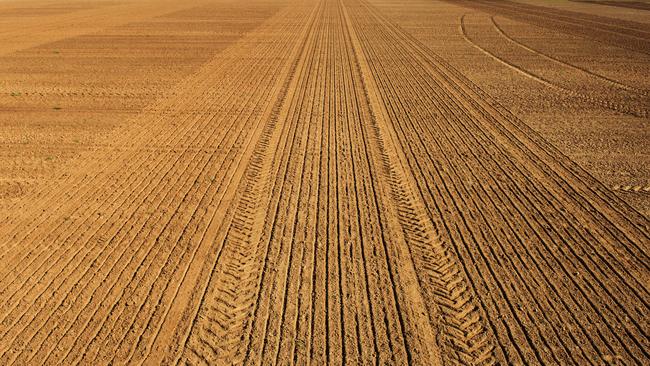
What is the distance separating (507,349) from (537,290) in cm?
99

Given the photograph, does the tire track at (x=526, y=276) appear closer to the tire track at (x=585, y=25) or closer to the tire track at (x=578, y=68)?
the tire track at (x=578, y=68)

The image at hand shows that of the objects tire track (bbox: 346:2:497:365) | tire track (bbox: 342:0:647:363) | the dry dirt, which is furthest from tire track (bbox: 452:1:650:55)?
tire track (bbox: 346:2:497:365)

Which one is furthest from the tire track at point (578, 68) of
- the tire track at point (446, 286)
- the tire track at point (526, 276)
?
the tire track at point (446, 286)

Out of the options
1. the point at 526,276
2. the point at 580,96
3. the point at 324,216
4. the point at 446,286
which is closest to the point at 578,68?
the point at 580,96

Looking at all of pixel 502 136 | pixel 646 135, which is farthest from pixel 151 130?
pixel 646 135

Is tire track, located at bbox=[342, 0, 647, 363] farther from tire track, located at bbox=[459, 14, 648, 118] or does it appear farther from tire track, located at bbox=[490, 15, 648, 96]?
tire track, located at bbox=[490, 15, 648, 96]

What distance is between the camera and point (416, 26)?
23.8 meters

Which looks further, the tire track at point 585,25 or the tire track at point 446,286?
Answer: the tire track at point 585,25

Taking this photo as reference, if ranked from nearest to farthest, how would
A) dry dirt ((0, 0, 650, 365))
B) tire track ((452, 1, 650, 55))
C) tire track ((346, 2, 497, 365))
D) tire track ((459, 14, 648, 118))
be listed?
tire track ((346, 2, 497, 365)), dry dirt ((0, 0, 650, 365)), tire track ((459, 14, 648, 118)), tire track ((452, 1, 650, 55))

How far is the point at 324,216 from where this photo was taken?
6.11 metres

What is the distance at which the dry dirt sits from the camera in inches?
169

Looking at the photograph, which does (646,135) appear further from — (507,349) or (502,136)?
(507,349)

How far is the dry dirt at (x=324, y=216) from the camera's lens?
14.1 feet

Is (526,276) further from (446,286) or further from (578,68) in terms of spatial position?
(578,68)
